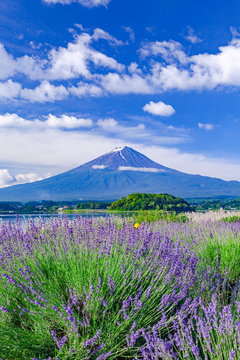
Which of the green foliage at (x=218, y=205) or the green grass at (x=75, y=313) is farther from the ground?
the green grass at (x=75, y=313)

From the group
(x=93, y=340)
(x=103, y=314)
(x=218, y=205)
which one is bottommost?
(x=218, y=205)

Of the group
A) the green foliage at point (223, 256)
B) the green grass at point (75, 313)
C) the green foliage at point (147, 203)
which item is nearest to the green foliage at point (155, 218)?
the green foliage at point (223, 256)

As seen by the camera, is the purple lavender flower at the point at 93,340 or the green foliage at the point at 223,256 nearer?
the purple lavender flower at the point at 93,340

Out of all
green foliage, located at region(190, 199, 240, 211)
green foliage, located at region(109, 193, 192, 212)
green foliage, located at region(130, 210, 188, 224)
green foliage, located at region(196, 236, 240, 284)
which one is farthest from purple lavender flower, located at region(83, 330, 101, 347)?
green foliage, located at region(109, 193, 192, 212)

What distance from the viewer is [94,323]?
7.88 ft

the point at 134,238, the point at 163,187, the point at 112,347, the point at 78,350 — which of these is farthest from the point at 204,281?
the point at 163,187

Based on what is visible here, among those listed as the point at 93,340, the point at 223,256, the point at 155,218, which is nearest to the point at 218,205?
the point at 155,218

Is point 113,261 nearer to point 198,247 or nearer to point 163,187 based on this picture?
point 198,247

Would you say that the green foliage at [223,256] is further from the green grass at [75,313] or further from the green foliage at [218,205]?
the green foliage at [218,205]

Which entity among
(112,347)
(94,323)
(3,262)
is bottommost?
(112,347)

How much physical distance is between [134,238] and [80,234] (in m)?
0.87

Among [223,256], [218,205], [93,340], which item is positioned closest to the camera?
[93,340]

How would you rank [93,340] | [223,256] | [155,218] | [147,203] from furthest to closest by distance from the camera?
[147,203], [155,218], [223,256], [93,340]

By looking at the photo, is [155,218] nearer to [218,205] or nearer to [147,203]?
[147,203]
